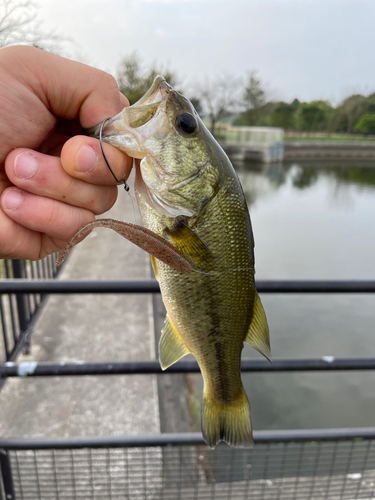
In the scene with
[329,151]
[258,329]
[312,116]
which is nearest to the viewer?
[258,329]

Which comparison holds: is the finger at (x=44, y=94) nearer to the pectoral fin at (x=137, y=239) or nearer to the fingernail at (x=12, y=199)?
the fingernail at (x=12, y=199)

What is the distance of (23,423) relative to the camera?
240 centimetres

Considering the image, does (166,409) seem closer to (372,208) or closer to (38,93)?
(38,93)

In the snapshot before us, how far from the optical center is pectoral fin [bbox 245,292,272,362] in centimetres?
97

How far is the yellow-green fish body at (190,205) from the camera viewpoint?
834 millimetres

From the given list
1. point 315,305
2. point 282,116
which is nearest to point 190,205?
point 315,305

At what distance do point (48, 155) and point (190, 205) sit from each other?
1.22 feet

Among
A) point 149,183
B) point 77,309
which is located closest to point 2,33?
point 77,309

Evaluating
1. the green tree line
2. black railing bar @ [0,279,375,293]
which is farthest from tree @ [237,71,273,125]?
black railing bar @ [0,279,375,293]

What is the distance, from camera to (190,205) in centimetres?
87

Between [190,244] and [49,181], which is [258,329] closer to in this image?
[190,244]

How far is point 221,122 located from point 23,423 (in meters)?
36.5

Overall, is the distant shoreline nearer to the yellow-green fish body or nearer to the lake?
the lake

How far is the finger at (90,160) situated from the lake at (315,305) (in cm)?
340
